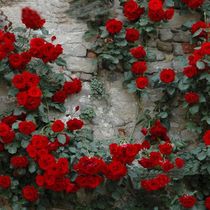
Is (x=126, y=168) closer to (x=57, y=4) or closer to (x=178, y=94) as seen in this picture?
(x=178, y=94)

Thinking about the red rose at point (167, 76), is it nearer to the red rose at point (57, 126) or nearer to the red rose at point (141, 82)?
the red rose at point (141, 82)

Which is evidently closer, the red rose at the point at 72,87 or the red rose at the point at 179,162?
the red rose at the point at 179,162

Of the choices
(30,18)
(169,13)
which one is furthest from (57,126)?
(169,13)

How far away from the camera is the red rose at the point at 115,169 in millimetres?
4254

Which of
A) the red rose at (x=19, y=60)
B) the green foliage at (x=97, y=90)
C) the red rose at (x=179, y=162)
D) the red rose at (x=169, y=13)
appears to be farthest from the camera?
the red rose at (x=169, y=13)

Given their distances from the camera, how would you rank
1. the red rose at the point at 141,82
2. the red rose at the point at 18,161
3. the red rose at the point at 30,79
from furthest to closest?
the red rose at the point at 141,82
the red rose at the point at 30,79
the red rose at the point at 18,161

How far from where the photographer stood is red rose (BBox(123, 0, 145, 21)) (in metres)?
5.01

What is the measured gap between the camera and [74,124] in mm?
4477

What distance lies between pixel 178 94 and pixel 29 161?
4.09 ft

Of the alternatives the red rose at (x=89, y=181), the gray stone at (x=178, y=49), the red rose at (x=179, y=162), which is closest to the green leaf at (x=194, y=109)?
the red rose at (x=179, y=162)

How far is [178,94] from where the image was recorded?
4930 millimetres

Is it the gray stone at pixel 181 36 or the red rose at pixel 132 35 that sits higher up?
the red rose at pixel 132 35

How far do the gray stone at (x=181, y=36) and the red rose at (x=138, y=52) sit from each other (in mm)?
399

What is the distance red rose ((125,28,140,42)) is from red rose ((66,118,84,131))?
0.81 meters
